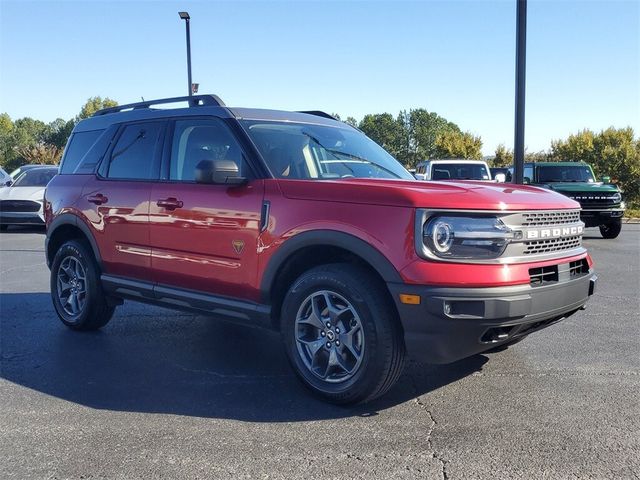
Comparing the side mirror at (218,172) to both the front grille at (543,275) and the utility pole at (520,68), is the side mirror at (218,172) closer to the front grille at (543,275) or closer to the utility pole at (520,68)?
the front grille at (543,275)

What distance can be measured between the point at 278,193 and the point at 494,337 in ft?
5.42

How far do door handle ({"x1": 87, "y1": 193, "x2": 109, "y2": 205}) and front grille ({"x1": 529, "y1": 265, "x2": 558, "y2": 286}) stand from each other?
3.60 m

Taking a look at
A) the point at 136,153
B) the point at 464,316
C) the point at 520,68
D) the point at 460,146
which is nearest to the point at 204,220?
the point at 136,153

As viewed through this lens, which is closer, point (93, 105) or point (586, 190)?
point (586, 190)

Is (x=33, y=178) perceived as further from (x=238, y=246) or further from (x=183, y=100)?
(x=238, y=246)

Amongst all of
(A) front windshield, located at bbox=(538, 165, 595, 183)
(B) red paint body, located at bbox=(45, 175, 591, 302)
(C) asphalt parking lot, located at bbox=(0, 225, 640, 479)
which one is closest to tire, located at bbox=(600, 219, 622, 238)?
(A) front windshield, located at bbox=(538, 165, 595, 183)

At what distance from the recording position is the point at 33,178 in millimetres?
16625

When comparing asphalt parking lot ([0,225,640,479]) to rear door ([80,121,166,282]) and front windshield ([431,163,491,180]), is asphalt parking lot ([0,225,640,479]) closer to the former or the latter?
rear door ([80,121,166,282])

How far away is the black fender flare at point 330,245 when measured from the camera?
11.8 feet

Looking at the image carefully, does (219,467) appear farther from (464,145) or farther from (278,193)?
(464,145)

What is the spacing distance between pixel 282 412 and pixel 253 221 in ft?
4.18

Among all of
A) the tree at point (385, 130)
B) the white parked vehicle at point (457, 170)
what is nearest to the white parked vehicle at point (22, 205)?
the white parked vehicle at point (457, 170)

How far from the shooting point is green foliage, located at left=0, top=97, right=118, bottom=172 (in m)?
39.7

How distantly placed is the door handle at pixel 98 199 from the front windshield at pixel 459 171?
36.1 feet
